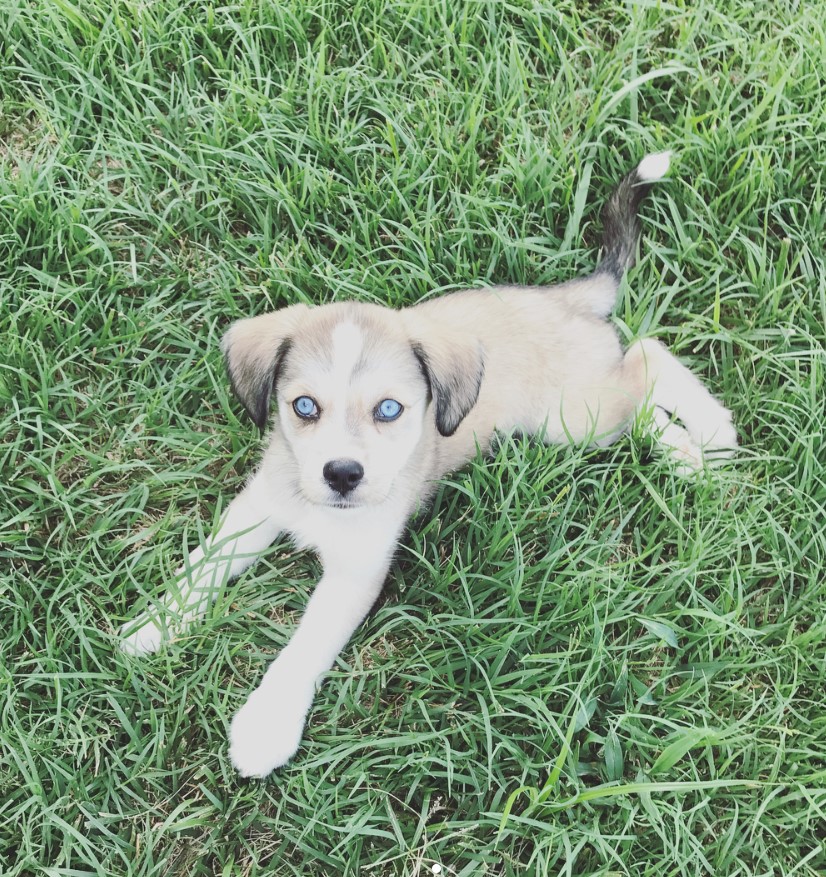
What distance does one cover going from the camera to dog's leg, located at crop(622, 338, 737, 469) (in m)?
3.36

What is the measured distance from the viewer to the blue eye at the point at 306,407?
263 cm

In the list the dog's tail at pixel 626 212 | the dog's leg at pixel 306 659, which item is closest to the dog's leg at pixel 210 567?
the dog's leg at pixel 306 659

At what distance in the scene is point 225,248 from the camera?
3633mm

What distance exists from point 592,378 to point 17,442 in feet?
7.32

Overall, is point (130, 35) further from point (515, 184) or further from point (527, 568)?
point (527, 568)

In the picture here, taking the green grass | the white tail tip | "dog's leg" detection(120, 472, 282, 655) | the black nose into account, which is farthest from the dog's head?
the white tail tip

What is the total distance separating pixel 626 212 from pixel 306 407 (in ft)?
5.58

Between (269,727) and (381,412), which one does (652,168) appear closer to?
(381,412)

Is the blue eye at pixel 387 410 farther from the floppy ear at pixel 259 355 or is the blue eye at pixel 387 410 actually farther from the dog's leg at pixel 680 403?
the dog's leg at pixel 680 403

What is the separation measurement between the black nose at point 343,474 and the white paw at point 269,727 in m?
0.82

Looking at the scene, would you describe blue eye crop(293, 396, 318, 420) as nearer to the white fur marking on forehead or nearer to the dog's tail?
the white fur marking on forehead

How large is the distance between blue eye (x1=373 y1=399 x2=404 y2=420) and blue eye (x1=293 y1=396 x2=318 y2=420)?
0.62ft

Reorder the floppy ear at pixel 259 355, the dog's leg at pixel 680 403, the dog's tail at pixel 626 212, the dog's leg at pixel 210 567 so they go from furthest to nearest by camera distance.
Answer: the dog's tail at pixel 626 212
the dog's leg at pixel 680 403
the dog's leg at pixel 210 567
the floppy ear at pixel 259 355

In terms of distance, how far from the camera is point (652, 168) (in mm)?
3463
